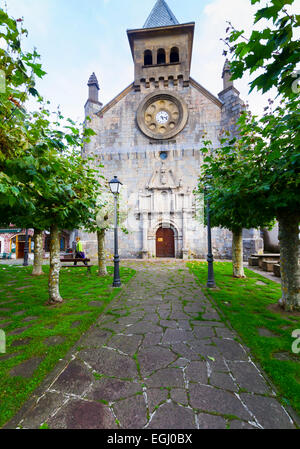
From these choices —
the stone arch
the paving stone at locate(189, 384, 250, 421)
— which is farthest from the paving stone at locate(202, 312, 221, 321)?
the stone arch

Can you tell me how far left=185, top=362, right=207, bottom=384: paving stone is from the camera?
239 cm

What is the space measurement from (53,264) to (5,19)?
Result: 15.5ft

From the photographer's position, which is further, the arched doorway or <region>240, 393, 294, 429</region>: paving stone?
the arched doorway

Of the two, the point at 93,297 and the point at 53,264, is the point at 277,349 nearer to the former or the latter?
the point at 93,297

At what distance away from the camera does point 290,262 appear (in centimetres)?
464

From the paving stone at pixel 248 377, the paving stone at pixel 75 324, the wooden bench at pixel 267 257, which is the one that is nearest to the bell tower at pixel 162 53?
the wooden bench at pixel 267 257

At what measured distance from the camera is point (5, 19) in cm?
189

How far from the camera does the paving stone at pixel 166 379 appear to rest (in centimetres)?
229

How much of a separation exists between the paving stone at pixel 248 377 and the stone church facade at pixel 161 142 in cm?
1416

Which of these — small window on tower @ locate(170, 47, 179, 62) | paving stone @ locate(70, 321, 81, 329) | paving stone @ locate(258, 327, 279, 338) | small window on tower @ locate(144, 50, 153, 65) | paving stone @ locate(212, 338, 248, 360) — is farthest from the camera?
small window on tower @ locate(144, 50, 153, 65)

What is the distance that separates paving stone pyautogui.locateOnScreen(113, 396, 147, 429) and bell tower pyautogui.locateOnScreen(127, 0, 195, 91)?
22603mm

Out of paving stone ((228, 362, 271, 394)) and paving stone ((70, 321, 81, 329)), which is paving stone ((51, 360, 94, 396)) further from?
paving stone ((228, 362, 271, 394))
